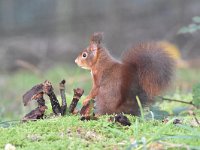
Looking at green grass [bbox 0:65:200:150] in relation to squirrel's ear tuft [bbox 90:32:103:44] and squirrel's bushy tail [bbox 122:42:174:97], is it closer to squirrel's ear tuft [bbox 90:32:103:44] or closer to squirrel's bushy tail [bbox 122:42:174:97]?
squirrel's bushy tail [bbox 122:42:174:97]

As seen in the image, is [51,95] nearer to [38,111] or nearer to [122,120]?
[38,111]

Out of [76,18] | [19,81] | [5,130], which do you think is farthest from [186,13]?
[5,130]

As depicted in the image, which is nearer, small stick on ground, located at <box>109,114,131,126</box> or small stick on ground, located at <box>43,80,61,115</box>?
small stick on ground, located at <box>109,114,131,126</box>

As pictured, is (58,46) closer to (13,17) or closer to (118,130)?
(13,17)

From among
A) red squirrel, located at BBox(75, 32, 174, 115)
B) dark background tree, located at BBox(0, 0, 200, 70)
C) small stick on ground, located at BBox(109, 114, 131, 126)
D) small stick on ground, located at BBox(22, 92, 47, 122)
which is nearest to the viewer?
small stick on ground, located at BBox(109, 114, 131, 126)

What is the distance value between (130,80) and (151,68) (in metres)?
0.16

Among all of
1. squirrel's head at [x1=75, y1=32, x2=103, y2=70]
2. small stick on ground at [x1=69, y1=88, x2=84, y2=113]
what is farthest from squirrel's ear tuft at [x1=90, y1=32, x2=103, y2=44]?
small stick on ground at [x1=69, y1=88, x2=84, y2=113]

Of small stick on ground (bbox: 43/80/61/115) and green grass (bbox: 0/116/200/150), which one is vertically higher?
small stick on ground (bbox: 43/80/61/115)

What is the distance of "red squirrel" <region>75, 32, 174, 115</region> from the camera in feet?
13.0

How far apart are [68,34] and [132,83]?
445 inches

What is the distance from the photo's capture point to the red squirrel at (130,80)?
3.97 m

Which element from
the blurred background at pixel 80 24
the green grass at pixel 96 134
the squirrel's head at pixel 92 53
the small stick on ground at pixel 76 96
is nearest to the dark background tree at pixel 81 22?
the blurred background at pixel 80 24

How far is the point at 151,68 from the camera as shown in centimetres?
398

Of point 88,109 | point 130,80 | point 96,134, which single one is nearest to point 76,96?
point 88,109
